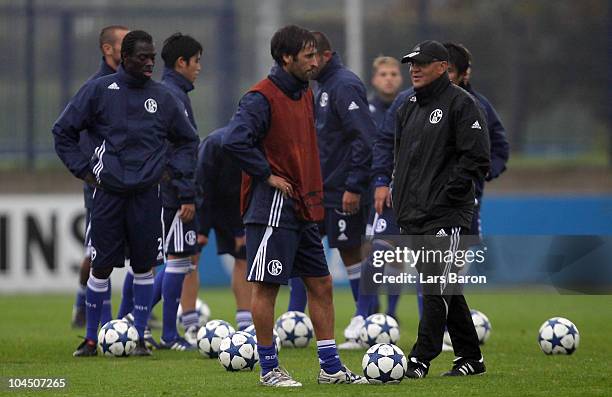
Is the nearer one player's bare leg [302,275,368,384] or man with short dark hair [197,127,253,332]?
player's bare leg [302,275,368,384]

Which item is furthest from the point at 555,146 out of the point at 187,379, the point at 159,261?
the point at 187,379

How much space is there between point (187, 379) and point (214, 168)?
3796 millimetres

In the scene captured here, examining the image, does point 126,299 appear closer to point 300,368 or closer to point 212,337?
point 212,337

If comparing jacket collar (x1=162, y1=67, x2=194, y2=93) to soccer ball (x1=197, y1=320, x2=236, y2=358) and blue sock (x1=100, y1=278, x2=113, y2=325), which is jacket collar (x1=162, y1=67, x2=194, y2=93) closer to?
blue sock (x1=100, y1=278, x2=113, y2=325)

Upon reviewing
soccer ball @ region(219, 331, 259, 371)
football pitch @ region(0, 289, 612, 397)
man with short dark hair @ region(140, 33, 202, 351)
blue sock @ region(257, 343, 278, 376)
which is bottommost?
football pitch @ region(0, 289, 612, 397)

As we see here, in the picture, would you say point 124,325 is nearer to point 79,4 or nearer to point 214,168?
point 214,168

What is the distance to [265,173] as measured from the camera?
852 centimetres

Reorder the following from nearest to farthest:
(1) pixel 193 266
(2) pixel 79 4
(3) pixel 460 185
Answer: (3) pixel 460 185 → (1) pixel 193 266 → (2) pixel 79 4

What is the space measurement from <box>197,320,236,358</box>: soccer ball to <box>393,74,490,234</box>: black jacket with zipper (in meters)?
2.23

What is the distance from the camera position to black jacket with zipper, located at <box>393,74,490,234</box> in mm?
8914

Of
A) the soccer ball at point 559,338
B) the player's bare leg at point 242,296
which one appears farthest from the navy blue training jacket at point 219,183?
the soccer ball at point 559,338

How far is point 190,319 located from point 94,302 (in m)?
1.57

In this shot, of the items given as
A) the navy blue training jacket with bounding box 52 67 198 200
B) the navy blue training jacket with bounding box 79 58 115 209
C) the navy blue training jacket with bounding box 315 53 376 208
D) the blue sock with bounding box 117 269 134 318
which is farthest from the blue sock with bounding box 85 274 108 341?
the navy blue training jacket with bounding box 315 53 376 208

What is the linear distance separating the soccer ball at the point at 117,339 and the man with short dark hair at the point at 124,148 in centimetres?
53
